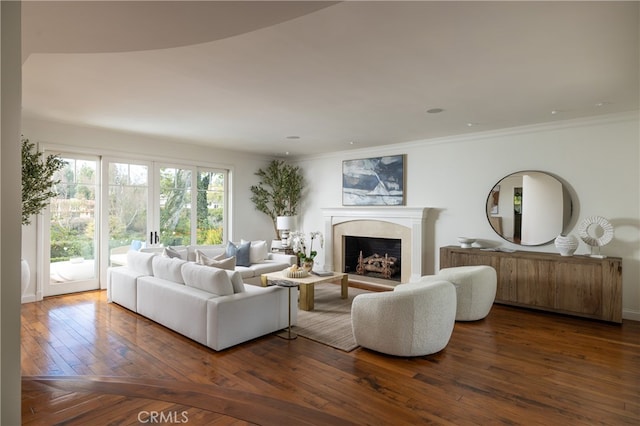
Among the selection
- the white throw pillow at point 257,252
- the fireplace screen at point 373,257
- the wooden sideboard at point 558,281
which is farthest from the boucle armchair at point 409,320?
the fireplace screen at point 373,257

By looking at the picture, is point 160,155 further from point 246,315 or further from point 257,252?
point 246,315

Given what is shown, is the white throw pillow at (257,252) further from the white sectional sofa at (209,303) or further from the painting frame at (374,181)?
the painting frame at (374,181)

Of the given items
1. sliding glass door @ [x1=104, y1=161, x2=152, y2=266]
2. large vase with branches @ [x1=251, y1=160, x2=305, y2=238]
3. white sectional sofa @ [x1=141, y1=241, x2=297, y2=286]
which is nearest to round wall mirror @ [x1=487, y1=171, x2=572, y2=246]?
white sectional sofa @ [x1=141, y1=241, x2=297, y2=286]

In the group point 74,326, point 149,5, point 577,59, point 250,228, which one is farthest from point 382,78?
point 250,228

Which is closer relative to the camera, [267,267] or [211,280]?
[211,280]

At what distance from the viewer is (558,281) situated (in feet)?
14.9

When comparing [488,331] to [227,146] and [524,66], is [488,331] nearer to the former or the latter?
[524,66]

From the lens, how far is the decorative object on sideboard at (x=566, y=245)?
4582 millimetres

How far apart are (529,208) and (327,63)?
3934 mm

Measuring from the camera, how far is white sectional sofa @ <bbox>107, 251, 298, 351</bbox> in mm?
3396

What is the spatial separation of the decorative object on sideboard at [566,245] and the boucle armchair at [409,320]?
2256 millimetres

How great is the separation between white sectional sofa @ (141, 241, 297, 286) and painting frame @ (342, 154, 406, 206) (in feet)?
6.16

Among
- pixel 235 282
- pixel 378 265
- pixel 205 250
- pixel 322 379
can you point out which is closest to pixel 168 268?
pixel 235 282

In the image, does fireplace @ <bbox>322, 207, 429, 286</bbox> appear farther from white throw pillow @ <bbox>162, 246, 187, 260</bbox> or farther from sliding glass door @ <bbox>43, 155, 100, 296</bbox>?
sliding glass door @ <bbox>43, 155, 100, 296</bbox>
